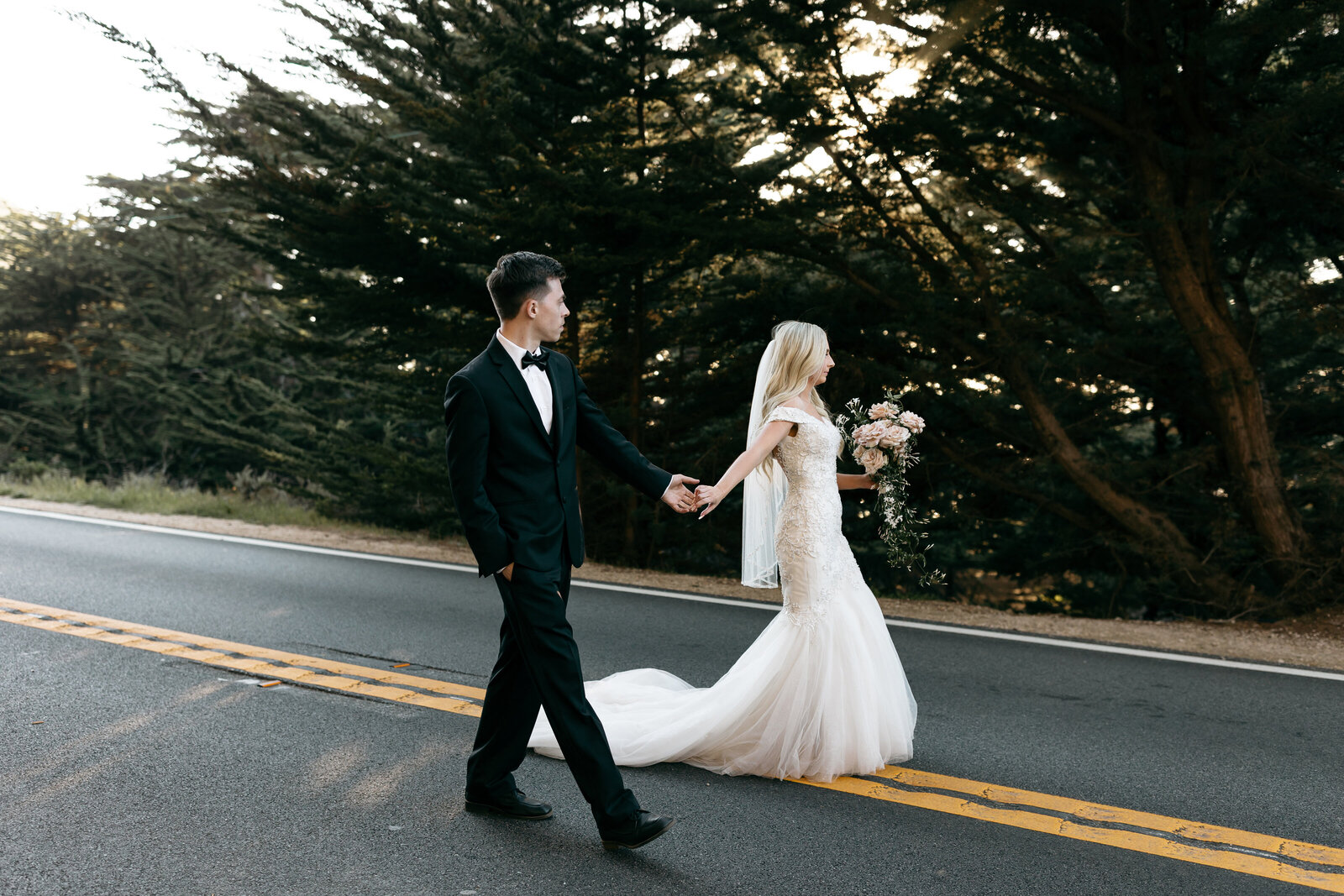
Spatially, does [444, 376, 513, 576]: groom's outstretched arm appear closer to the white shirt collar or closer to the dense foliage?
the white shirt collar

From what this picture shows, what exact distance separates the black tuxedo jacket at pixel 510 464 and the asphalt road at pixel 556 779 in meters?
1.10

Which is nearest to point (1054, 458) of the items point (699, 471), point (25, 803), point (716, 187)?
point (699, 471)

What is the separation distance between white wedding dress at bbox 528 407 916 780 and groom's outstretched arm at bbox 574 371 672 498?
1.02m

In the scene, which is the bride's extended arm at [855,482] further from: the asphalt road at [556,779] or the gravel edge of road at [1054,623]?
the gravel edge of road at [1054,623]

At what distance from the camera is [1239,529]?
10.6 meters

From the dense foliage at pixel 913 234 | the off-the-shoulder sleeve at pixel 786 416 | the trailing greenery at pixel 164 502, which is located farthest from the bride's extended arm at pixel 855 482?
the trailing greenery at pixel 164 502

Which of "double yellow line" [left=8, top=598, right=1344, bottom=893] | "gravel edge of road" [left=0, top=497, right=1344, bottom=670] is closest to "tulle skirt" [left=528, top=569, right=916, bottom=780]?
"double yellow line" [left=8, top=598, right=1344, bottom=893]

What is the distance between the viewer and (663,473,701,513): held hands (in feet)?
12.9

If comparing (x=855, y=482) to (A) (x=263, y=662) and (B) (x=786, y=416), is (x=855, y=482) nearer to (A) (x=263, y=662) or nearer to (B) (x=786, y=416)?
(B) (x=786, y=416)

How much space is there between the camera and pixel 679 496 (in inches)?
158

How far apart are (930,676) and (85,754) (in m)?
4.54

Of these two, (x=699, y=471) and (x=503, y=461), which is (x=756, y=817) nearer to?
(x=503, y=461)

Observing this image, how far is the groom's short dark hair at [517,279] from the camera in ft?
11.6

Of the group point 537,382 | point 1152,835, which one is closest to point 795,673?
point 1152,835
